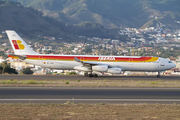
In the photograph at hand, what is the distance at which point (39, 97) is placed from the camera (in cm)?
1955

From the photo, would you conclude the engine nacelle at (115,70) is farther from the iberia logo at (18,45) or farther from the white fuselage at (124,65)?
the iberia logo at (18,45)

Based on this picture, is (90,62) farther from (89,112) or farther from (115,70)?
(89,112)

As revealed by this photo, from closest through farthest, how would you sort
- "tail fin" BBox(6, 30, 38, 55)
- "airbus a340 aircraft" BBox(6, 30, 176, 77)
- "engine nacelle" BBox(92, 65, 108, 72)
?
"engine nacelle" BBox(92, 65, 108, 72) < "airbus a340 aircraft" BBox(6, 30, 176, 77) < "tail fin" BBox(6, 30, 38, 55)

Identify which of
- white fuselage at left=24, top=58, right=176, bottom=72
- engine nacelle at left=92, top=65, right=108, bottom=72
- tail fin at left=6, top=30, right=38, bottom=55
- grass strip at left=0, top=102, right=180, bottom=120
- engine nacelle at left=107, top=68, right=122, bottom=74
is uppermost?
tail fin at left=6, top=30, right=38, bottom=55

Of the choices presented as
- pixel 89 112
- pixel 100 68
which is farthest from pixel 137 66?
pixel 89 112

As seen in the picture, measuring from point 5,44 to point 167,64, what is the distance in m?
162

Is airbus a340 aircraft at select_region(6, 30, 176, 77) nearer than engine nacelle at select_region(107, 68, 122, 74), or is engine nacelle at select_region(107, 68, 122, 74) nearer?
engine nacelle at select_region(107, 68, 122, 74)

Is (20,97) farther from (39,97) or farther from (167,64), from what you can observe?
(167,64)

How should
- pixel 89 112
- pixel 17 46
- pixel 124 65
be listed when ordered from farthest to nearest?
pixel 17 46, pixel 124 65, pixel 89 112

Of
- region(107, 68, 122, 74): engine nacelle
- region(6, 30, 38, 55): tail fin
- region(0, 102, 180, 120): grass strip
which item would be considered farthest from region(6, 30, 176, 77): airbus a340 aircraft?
region(0, 102, 180, 120): grass strip

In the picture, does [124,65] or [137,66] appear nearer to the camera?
[124,65]

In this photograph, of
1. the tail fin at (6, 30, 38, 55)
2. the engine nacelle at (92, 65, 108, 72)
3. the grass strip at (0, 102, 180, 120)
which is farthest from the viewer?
the tail fin at (6, 30, 38, 55)

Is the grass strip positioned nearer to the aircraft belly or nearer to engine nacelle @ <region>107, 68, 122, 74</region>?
engine nacelle @ <region>107, 68, 122, 74</region>

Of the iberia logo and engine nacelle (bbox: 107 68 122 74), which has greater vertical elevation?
the iberia logo
